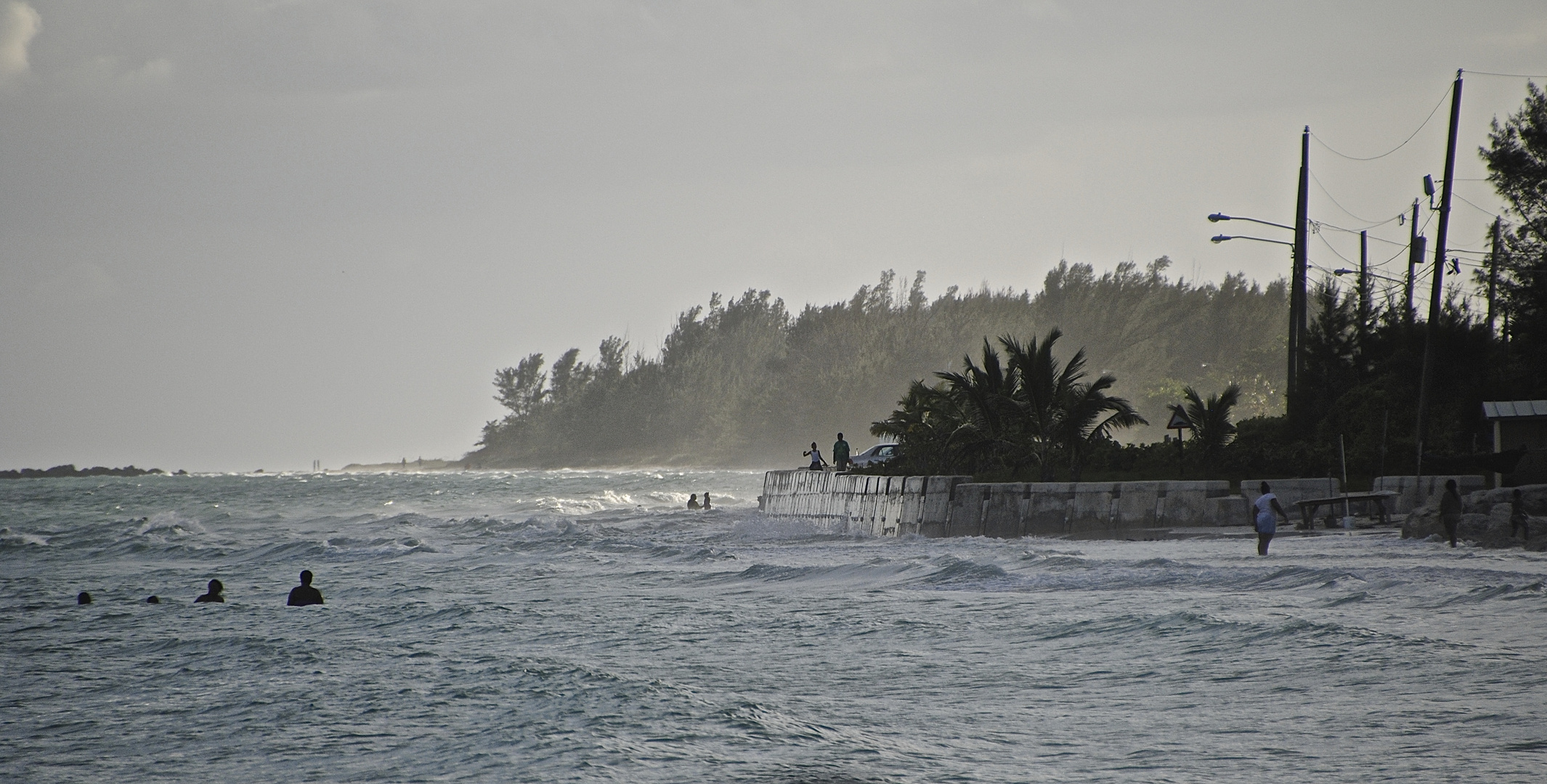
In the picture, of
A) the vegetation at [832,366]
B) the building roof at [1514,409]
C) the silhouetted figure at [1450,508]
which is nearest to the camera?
the silhouetted figure at [1450,508]

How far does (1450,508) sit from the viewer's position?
653 inches

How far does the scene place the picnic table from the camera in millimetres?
20109

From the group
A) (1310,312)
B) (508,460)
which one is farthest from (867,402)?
(508,460)

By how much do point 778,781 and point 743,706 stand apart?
86.4 inches

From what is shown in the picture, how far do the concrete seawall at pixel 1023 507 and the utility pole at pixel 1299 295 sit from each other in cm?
759

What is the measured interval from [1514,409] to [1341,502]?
19.1 feet

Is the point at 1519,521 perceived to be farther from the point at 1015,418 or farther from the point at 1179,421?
the point at 1015,418

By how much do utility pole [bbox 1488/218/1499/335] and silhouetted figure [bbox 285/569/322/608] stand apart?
94.3 ft

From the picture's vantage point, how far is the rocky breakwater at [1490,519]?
1705cm

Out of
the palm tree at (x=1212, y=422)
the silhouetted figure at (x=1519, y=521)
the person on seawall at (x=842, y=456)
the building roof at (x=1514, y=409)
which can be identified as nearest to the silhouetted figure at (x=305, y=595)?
the silhouetted figure at (x=1519, y=521)

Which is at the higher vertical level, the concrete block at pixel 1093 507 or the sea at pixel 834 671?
the concrete block at pixel 1093 507

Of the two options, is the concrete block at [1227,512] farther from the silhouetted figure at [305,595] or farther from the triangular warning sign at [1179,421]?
the silhouetted figure at [305,595]

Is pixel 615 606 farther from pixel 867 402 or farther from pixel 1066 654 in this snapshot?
pixel 867 402

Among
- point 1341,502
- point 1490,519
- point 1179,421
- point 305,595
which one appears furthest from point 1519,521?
point 305,595
